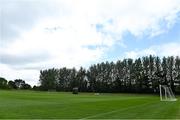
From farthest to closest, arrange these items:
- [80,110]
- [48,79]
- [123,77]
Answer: [48,79], [123,77], [80,110]

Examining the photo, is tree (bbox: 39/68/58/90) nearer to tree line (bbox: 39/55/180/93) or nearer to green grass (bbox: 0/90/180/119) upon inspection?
tree line (bbox: 39/55/180/93)

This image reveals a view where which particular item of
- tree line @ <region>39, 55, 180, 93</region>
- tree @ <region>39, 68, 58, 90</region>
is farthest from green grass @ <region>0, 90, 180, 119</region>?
tree @ <region>39, 68, 58, 90</region>

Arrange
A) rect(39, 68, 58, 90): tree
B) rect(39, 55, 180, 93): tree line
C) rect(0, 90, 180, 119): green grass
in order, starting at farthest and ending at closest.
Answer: rect(39, 68, 58, 90): tree, rect(39, 55, 180, 93): tree line, rect(0, 90, 180, 119): green grass

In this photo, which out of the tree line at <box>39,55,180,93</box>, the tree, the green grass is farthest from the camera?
the tree

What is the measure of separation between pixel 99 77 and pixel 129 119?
15049cm

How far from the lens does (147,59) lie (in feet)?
518

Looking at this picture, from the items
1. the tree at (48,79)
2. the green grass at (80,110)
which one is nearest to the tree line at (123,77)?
the tree at (48,79)

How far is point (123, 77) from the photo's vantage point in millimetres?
160625

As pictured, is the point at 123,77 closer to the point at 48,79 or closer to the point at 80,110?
the point at 48,79

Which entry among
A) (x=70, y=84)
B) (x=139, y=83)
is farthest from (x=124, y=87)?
(x=70, y=84)

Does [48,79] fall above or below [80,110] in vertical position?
above

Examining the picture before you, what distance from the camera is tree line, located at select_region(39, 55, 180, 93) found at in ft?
482

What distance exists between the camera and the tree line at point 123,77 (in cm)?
14700

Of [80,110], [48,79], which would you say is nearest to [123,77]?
[48,79]
